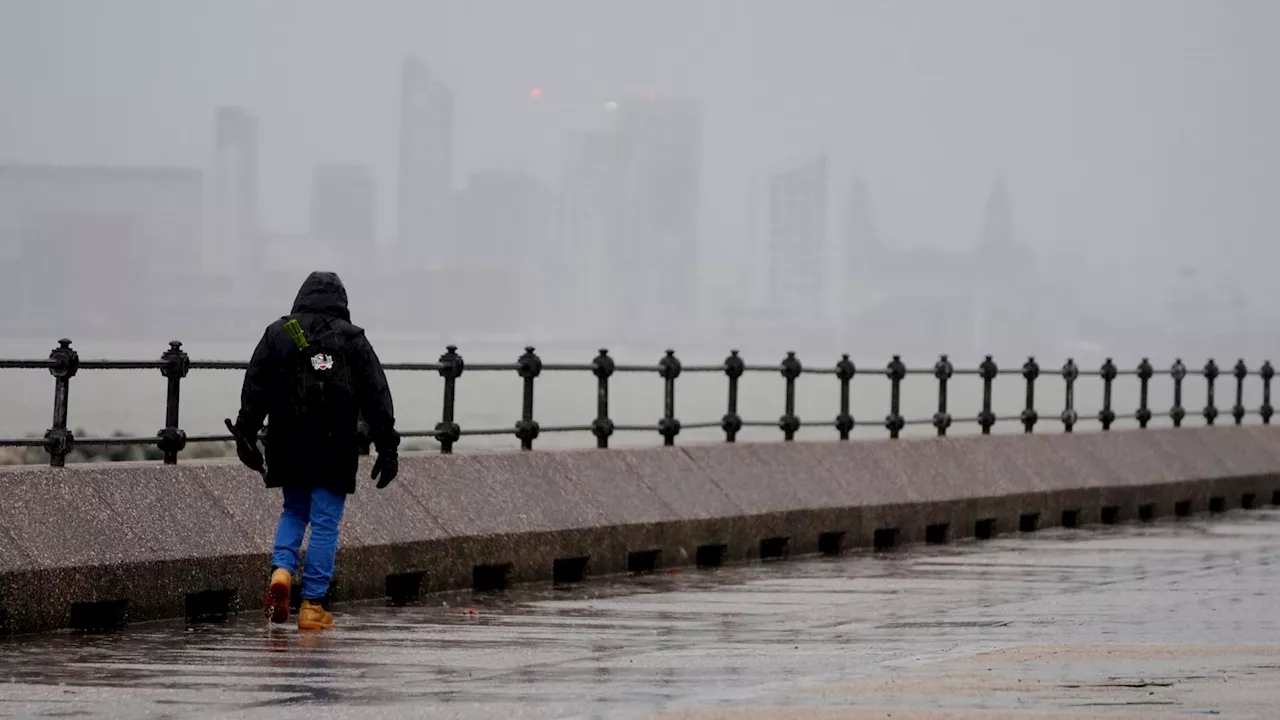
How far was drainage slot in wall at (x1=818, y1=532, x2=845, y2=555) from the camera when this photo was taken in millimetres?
18281

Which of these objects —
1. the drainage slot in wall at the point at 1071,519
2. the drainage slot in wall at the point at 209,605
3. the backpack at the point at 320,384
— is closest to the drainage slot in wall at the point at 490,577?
the drainage slot in wall at the point at 209,605

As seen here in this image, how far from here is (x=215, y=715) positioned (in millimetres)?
8328

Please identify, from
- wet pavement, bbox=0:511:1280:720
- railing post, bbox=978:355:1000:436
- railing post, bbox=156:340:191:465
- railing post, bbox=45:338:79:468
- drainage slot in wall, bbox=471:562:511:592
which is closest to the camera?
wet pavement, bbox=0:511:1280:720

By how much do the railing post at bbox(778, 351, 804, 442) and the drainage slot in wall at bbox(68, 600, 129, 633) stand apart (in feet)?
27.0

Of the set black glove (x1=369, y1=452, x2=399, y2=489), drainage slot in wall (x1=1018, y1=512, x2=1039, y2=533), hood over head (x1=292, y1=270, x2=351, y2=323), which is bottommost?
drainage slot in wall (x1=1018, y1=512, x2=1039, y2=533)

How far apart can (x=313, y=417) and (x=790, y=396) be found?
867 cm

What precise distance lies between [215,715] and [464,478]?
21.0 ft

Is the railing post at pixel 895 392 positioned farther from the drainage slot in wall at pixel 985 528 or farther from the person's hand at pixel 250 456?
the person's hand at pixel 250 456

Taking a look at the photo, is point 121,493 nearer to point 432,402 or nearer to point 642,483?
point 642,483

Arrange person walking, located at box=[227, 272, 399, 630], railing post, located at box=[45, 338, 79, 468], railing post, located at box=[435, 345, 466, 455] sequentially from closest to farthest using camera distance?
person walking, located at box=[227, 272, 399, 630], railing post, located at box=[45, 338, 79, 468], railing post, located at box=[435, 345, 466, 455]

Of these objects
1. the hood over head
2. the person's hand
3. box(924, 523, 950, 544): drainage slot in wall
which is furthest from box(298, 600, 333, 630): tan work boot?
box(924, 523, 950, 544): drainage slot in wall

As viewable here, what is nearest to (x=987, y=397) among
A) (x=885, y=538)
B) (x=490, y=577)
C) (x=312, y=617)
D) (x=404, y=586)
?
(x=885, y=538)

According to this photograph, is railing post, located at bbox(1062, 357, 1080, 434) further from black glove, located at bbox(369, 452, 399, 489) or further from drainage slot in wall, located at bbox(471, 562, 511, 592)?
black glove, located at bbox(369, 452, 399, 489)

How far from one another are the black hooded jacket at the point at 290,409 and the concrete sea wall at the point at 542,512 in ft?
2.81
